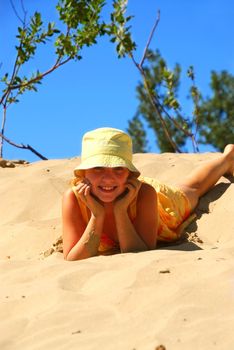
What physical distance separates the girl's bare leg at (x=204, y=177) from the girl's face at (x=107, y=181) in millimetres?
1280

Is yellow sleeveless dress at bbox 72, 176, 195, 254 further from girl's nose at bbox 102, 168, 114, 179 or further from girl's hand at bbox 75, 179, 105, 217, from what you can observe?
girl's nose at bbox 102, 168, 114, 179

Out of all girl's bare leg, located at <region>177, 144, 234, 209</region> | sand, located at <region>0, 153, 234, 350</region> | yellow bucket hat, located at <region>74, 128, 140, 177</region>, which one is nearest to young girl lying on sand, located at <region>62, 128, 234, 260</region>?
yellow bucket hat, located at <region>74, 128, 140, 177</region>

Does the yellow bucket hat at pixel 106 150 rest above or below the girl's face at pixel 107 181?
above

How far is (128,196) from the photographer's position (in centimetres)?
372

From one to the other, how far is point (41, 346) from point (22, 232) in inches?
96.0

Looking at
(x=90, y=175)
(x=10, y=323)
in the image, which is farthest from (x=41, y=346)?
(x=90, y=175)

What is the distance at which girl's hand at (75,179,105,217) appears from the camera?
12.2 ft

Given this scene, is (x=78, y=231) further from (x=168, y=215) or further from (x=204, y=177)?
(x=204, y=177)

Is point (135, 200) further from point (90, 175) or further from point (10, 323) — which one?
point (10, 323)

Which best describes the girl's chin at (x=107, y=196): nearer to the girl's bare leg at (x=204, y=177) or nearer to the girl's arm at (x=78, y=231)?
the girl's arm at (x=78, y=231)

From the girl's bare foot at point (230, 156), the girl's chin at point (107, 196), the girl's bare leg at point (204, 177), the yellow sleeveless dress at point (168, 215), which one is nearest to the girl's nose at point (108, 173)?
the girl's chin at point (107, 196)

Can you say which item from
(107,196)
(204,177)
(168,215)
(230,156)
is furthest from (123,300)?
(230,156)

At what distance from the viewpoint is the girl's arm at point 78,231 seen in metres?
3.68

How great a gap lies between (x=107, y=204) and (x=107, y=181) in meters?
0.24
